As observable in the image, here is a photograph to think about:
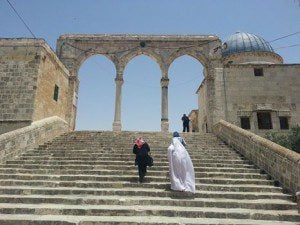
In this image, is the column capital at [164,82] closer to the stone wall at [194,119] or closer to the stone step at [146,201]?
the stone wall at [194,119]

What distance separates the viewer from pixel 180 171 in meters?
6.82

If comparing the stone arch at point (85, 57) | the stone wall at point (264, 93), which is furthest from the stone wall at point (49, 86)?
the stone wall at point (264, 93)

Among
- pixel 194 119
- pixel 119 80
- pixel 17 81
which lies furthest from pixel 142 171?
pixel 194 119

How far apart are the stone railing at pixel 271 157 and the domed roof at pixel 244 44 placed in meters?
13.1

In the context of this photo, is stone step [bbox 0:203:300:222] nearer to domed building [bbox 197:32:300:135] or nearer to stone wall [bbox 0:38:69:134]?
stone wall [bbox 0:38:69:134]

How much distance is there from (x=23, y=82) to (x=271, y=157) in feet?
37.0

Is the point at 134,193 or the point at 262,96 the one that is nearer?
the point at 134,193

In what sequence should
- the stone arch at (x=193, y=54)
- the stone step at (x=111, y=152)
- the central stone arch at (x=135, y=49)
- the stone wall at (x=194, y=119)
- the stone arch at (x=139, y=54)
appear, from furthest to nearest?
the stone wall at (x=194, y=119), the stone arch at (x=193, y=54), the stone arch at (x=139, y=54), the central stone arch at (x=135, y=49), the stone step at (x=111, y=152)

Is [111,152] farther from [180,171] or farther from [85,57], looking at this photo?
[85,57]

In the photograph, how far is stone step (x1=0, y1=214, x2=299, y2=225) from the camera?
16.8 ft

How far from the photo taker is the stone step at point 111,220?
5121mm

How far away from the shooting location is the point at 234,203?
20.3ft

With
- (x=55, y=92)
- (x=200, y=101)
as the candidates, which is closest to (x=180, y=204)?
(x=55, y=92)

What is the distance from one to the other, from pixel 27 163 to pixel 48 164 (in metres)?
0.70
